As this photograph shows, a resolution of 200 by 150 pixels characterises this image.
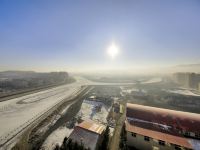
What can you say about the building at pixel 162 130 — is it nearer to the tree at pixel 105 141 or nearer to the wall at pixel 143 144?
the wall at pixel 143 144

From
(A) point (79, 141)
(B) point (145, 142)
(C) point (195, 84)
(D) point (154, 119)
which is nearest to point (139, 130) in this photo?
(B) point (145, 142)

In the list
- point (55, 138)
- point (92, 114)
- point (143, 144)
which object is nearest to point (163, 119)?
point (143, 144)

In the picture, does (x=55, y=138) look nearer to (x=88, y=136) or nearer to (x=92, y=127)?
(x=88, y=136)

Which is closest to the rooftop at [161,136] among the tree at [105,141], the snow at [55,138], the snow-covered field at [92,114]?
the tree at [105,141]

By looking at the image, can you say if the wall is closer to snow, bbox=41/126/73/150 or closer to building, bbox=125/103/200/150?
building, bbox=125/103/200/150

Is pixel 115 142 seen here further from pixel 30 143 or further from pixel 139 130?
pixel 30 143
